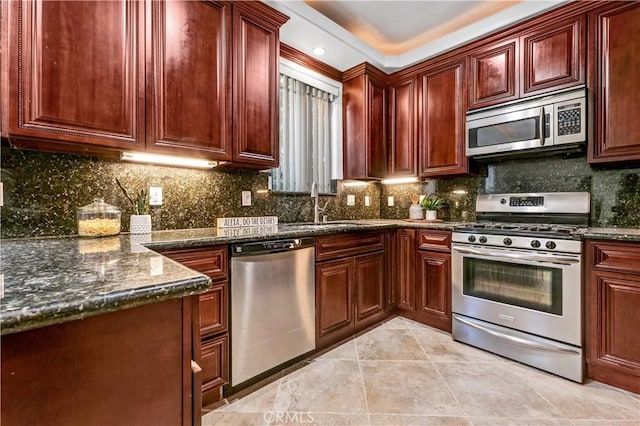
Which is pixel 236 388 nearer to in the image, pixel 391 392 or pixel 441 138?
pixel 391 392

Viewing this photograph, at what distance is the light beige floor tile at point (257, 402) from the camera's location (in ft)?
5.39

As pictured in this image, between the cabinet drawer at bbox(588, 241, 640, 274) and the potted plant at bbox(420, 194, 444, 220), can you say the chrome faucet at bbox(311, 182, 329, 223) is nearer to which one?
the potted plant at bbox(420, 194, 444, 220)

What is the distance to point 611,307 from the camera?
5.98 ft

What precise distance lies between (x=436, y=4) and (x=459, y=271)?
2.26 m

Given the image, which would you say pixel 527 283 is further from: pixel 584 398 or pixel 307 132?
pixel 307 132

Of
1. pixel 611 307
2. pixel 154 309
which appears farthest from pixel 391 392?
pixel 154 309

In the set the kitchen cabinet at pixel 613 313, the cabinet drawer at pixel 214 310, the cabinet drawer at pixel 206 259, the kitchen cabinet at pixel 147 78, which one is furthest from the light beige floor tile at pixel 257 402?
the kitchen cabinet at pixel 613 313

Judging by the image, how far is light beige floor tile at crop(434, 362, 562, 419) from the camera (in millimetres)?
1604

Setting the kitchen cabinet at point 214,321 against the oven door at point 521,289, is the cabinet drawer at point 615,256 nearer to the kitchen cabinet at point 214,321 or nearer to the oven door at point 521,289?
the oven door at point 521,289

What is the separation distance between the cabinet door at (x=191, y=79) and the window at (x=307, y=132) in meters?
0.77

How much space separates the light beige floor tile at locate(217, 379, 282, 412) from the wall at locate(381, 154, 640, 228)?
2.37 meters

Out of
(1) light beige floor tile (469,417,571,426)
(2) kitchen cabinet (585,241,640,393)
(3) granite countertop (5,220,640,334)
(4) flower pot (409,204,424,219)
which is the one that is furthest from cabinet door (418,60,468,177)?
(3) granite countertop (5,220,640,334)

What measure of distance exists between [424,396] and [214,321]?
1297mm

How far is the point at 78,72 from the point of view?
4.83 ft
